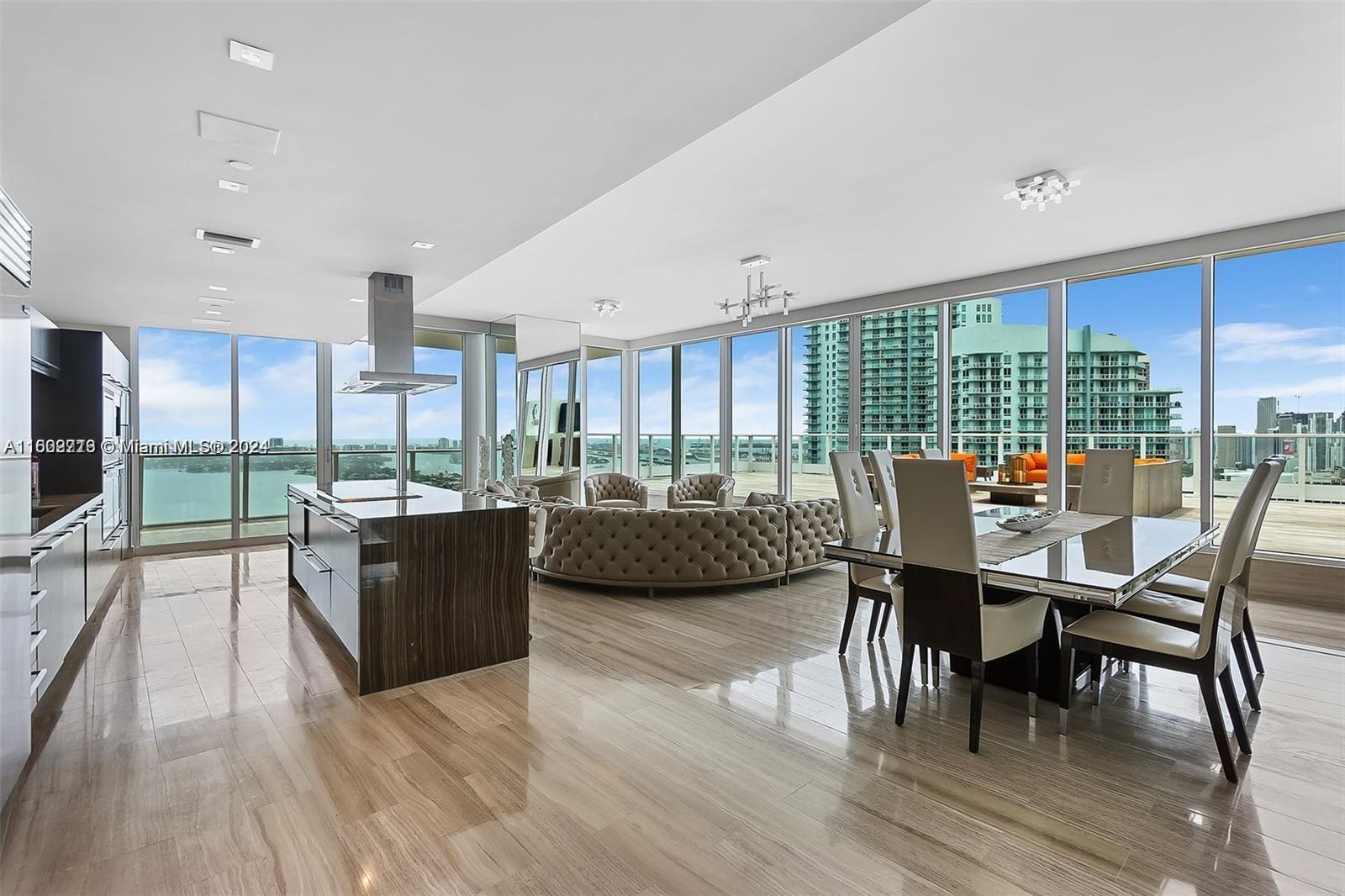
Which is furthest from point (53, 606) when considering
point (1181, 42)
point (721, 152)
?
point (1181, 42)

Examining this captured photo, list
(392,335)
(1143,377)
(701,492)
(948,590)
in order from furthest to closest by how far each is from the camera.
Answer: (701,492) < (1143,377) < (392,335) < (948,590)

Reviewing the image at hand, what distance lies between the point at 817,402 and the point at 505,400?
4.18 meters

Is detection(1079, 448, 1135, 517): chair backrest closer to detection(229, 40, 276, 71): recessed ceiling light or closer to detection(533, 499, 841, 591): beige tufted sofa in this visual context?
detection(533, 499, 841, 591): beige tufted sofa

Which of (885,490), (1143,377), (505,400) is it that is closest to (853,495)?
(885,490)

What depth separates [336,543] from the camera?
3570mm

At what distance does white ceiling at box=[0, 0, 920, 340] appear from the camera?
1.85 metres

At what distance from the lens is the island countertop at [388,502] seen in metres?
3.29

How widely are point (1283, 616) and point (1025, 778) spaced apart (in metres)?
3.62

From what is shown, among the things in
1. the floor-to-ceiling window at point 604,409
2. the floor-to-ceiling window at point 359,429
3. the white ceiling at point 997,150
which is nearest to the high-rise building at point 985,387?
the white ceiling at point 997,150

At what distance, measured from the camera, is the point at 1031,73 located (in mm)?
2795

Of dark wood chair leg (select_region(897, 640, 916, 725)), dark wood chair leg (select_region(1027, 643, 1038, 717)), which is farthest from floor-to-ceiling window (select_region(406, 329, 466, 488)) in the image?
dark wood chair leg (select_region(1027, 643, 1038, 717))

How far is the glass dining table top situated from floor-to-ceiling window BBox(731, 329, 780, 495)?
15.9ft

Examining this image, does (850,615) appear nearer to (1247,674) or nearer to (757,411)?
(1247,674)

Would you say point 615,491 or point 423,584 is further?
point 615,491
